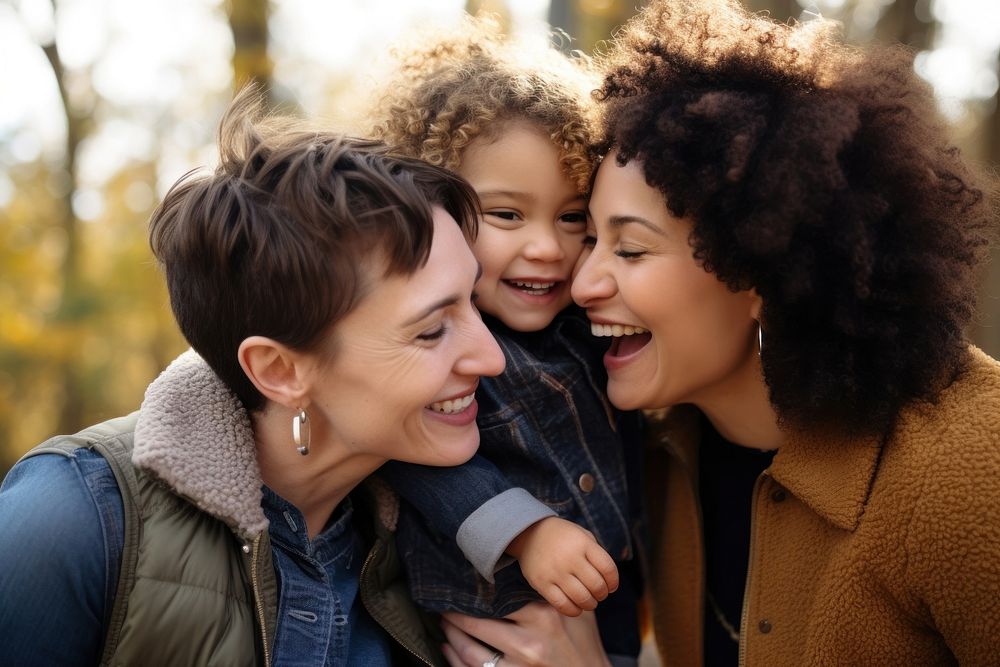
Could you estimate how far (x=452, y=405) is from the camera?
7.99 feet

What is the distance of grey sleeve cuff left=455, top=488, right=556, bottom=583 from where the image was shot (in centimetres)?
235

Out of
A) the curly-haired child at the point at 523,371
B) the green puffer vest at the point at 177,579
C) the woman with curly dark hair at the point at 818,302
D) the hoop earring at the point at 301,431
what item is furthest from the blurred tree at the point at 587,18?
the green puffer vest at the point at 177,579

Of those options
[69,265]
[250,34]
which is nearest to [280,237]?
[250,34]

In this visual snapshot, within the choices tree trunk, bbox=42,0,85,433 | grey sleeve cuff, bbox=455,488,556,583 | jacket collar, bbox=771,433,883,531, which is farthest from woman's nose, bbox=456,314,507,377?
tree trunk, bbox=42,0,85,433

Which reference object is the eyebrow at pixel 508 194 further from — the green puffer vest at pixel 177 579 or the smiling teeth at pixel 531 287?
the green puffer vest at pixel 177 579

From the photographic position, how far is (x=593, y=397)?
278cm

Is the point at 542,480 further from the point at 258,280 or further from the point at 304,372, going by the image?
the point at 258,280

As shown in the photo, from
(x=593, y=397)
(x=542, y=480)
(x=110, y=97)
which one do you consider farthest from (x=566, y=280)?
(x=110, y=97)

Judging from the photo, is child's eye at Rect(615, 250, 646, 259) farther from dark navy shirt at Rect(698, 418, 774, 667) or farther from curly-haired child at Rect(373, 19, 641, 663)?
dark navy shirt at Rect(698, 418, 774, 667)

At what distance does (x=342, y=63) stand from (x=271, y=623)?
7674 mm

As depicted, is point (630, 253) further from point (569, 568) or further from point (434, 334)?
point (569, 568)

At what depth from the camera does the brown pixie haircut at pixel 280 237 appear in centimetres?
212

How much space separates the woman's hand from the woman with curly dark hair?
0.48 meters

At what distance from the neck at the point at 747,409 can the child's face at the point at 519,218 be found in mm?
600
